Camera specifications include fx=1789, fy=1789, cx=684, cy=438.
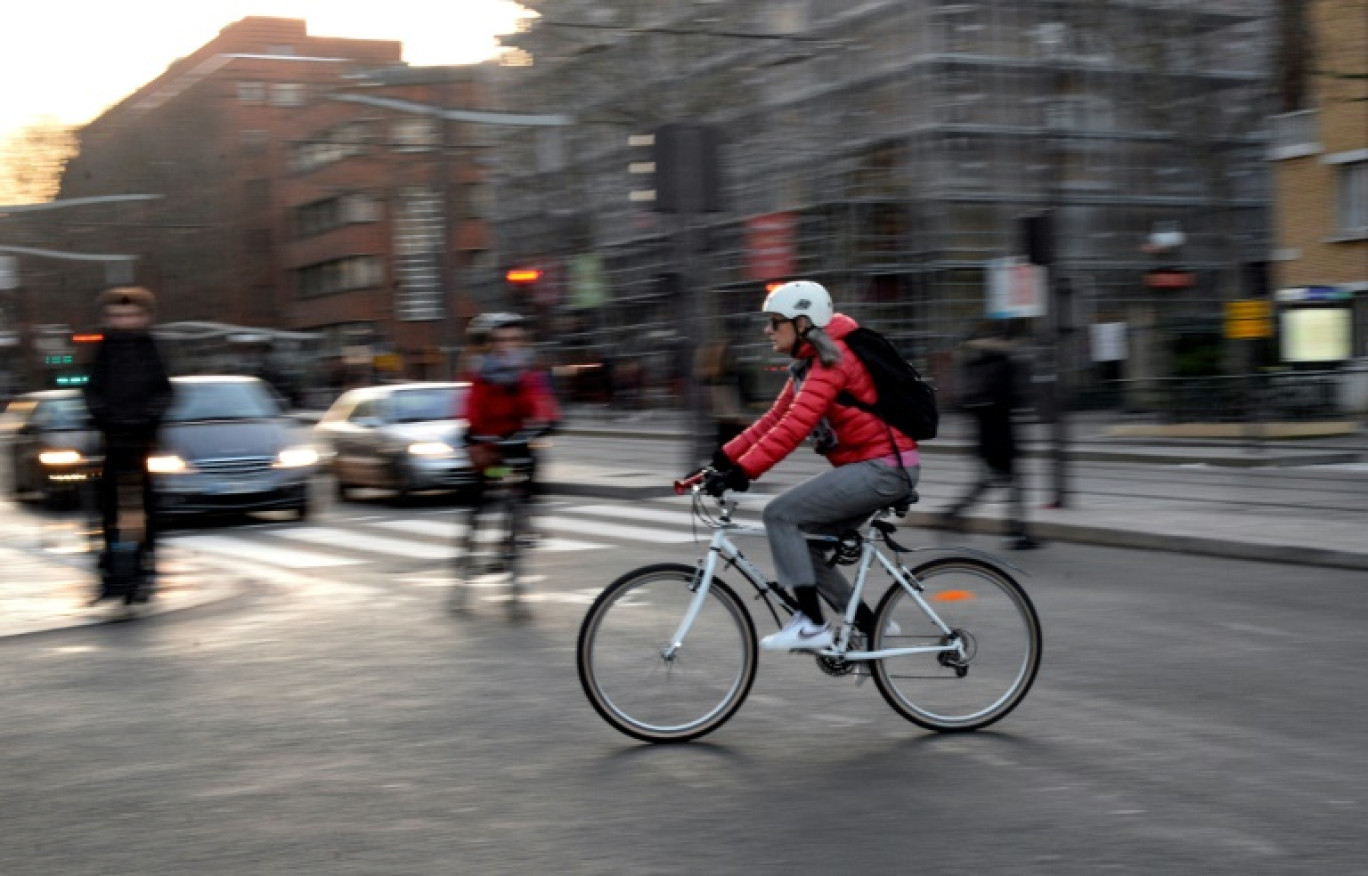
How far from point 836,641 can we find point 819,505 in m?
0.53

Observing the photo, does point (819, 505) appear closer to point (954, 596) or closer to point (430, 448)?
point (954, 596)

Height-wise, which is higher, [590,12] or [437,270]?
[590,12]

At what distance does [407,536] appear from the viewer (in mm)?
15766

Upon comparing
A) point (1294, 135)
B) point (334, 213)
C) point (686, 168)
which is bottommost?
point (686, 168)

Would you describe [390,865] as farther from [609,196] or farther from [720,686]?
[609,196]

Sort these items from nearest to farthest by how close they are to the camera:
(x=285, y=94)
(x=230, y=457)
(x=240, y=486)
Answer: (x=240, y=486) → (x=230, y=457) → (x=285, y=94)

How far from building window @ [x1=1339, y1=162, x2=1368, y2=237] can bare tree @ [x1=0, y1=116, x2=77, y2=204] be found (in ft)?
130

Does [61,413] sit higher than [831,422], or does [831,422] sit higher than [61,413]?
[831,422]

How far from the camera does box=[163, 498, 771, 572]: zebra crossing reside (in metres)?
14.0

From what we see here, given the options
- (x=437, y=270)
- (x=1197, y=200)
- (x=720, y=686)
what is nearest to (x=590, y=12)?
(x=1197, y=200)

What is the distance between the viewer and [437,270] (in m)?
73.5

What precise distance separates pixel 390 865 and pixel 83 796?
4.93 feet

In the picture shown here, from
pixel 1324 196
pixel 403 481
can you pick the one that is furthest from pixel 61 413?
pixel 1324 196

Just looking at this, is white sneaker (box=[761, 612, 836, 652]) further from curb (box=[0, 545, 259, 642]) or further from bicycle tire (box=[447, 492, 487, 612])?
curb (box=[0, 545, 259, 642])
